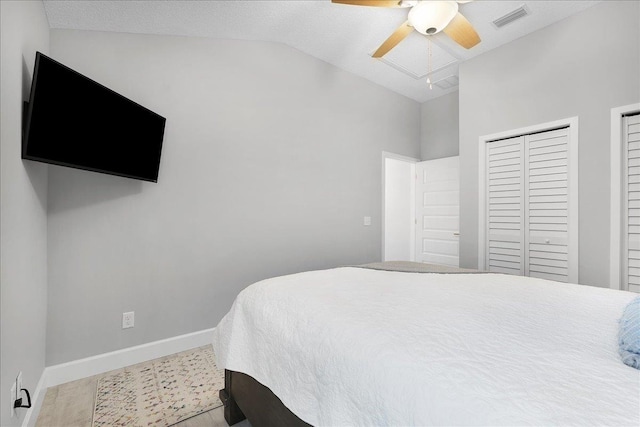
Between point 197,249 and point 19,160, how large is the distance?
4.33 ft

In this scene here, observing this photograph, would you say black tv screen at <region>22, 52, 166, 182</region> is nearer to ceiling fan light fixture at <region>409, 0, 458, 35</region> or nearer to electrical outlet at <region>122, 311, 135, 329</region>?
electrical outlet at <region>122, 311, 135, 329</region>

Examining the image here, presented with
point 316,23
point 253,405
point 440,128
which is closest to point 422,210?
point 440,128

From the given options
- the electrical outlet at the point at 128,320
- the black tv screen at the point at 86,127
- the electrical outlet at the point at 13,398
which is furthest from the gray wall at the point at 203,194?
the electrical outlet at the point at 13,398

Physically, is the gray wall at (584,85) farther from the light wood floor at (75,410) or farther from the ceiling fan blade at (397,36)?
the light wood floor at (75,410)

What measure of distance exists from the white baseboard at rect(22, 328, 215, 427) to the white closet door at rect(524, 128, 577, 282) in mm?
3127

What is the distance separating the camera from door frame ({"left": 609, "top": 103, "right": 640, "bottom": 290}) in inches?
94.2

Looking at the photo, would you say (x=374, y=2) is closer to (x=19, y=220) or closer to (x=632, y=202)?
(x=19, y=220)

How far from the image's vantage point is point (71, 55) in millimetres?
A: 2123

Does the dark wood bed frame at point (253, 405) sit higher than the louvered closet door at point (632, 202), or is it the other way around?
the louvered closet door at point (632, 202)

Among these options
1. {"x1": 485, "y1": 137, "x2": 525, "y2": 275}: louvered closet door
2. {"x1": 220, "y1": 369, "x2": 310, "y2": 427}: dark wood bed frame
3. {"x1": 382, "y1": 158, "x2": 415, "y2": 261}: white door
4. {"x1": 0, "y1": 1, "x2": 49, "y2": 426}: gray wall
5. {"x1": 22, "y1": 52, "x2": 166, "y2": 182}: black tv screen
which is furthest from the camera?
{"x1": 382, "y1": 158, "x2": 415, "y2": 261}: white door

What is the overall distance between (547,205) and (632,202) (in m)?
0.56

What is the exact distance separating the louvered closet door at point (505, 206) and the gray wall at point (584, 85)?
25 centimetres

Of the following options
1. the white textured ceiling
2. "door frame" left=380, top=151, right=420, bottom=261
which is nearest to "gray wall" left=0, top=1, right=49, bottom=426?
the white textured ceiling

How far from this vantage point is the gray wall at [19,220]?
4.26 feet
